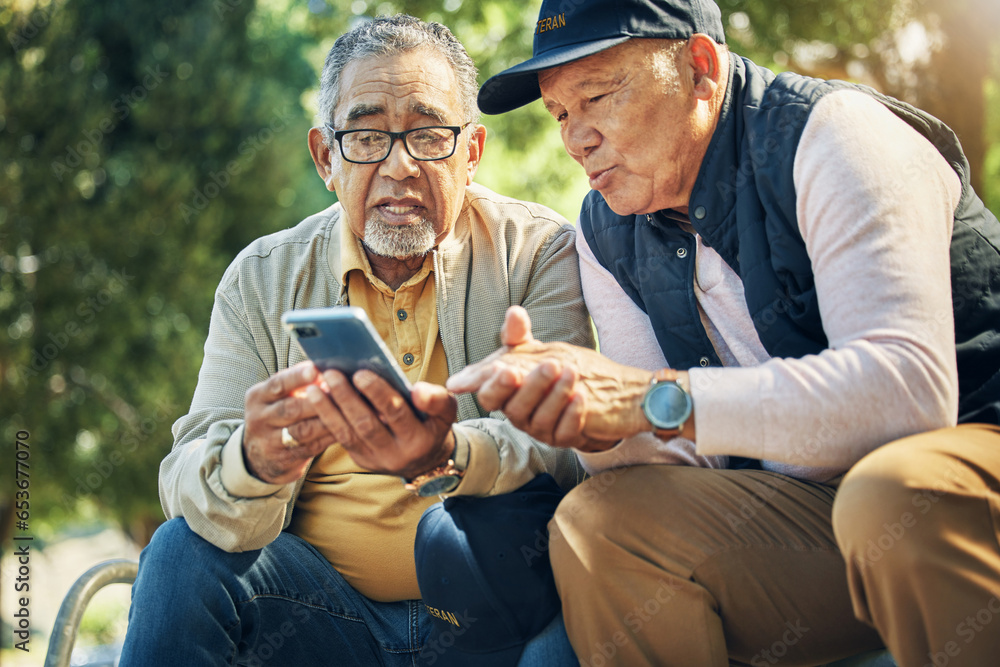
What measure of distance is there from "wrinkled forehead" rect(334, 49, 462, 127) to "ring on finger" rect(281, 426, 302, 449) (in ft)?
4.20

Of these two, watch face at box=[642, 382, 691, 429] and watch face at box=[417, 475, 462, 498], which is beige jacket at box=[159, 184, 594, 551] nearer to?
watch face at box=[417, 475, 462, 498]

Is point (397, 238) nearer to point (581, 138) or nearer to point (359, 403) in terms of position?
point (581, 138)

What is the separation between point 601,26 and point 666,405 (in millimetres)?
1180

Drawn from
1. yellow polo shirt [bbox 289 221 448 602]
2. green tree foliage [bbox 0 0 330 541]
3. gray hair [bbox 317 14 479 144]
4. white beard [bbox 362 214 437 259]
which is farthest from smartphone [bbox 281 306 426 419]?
green tree foliage [bbox 0 0 330 541]

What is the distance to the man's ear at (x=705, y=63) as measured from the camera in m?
2.54

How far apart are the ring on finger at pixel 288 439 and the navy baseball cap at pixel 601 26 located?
125cm

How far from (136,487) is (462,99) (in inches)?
332

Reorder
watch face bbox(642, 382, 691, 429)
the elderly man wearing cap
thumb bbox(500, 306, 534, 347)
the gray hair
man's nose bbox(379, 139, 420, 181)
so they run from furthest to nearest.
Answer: the gray hair < man's nose bbox(379, 139, 420, 181) < thumb bbox(500, 306, 534, 347) < watch face bbox(642, 382, 691, 429) < the elderly man wearing cap

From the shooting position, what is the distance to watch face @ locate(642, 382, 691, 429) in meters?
1.95

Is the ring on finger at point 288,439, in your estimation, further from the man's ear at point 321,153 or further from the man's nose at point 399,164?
the man's ear at point 321,153

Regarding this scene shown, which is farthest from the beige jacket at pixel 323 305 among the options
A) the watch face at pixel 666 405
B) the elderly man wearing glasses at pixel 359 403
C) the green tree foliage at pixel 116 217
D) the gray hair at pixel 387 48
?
the green tree foliage at pixel 116 217

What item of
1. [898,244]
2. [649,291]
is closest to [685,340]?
[649,291]

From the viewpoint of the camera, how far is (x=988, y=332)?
2205mm

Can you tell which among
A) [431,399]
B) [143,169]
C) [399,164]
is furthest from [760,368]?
[143,169]
